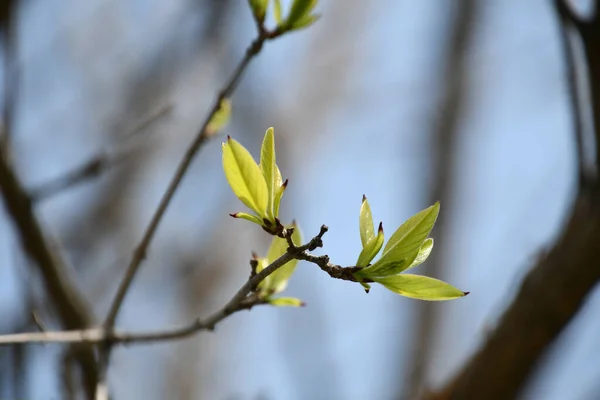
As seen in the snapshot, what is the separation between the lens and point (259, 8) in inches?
26.1

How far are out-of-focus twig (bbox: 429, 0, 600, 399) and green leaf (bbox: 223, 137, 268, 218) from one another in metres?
0.70

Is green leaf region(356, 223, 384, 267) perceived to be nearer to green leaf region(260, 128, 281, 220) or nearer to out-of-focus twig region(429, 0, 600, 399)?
green leaf region(260, 128, 281, 220)

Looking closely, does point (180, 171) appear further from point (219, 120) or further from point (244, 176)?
point (244, 176)

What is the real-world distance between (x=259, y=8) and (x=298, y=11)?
44 millimetres

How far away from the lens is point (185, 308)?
11.6ft

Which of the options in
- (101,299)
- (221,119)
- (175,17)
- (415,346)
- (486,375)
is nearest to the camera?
(221,119)

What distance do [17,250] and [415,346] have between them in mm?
1609

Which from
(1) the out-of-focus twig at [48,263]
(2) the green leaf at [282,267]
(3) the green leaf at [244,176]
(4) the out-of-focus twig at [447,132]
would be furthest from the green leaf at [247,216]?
(4) the out-of-focus twig at [447,132]

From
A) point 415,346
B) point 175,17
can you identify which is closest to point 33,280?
point 415,346

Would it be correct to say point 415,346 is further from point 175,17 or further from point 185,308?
point 175,17

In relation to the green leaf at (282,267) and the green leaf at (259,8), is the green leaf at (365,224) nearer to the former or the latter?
the green leaf at (282,267)

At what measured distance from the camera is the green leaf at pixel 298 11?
65 cm

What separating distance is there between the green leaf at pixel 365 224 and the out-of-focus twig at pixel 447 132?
6.33 ft

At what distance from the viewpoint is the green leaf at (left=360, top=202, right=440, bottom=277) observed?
0.48 metres
